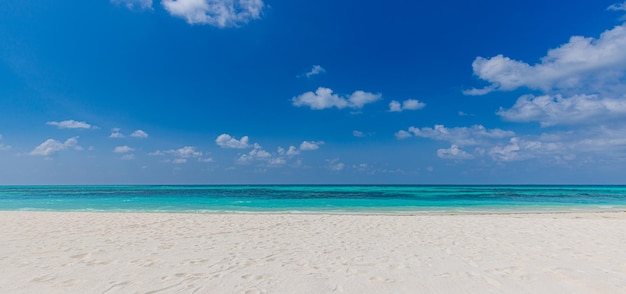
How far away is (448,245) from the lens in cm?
857

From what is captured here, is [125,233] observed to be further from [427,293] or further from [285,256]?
[427,293]

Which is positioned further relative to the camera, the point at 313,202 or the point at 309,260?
the point at 313,202

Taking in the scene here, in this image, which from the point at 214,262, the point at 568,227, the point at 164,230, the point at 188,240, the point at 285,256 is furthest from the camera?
the point at 568,227

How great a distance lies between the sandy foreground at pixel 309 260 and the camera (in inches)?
208

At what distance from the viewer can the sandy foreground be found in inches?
208

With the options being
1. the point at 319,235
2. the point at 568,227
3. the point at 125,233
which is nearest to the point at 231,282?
the point at 319,235

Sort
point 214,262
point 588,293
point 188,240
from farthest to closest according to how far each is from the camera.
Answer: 1. point 188,240
2. point 214,262
3. point 588,293

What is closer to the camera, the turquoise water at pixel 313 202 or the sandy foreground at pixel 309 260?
the sandy foreground at pixel 309 260

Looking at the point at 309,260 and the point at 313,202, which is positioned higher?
the point at 313,202

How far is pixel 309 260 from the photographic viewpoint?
6.98m

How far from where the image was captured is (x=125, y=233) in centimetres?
1031

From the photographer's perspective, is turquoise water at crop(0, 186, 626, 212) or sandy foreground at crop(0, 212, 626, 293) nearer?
sandy foreground at crop(0, 212, 626, 293)

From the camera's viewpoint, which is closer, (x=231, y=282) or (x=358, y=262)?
(x=231, y=282)

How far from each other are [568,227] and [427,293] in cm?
1028
